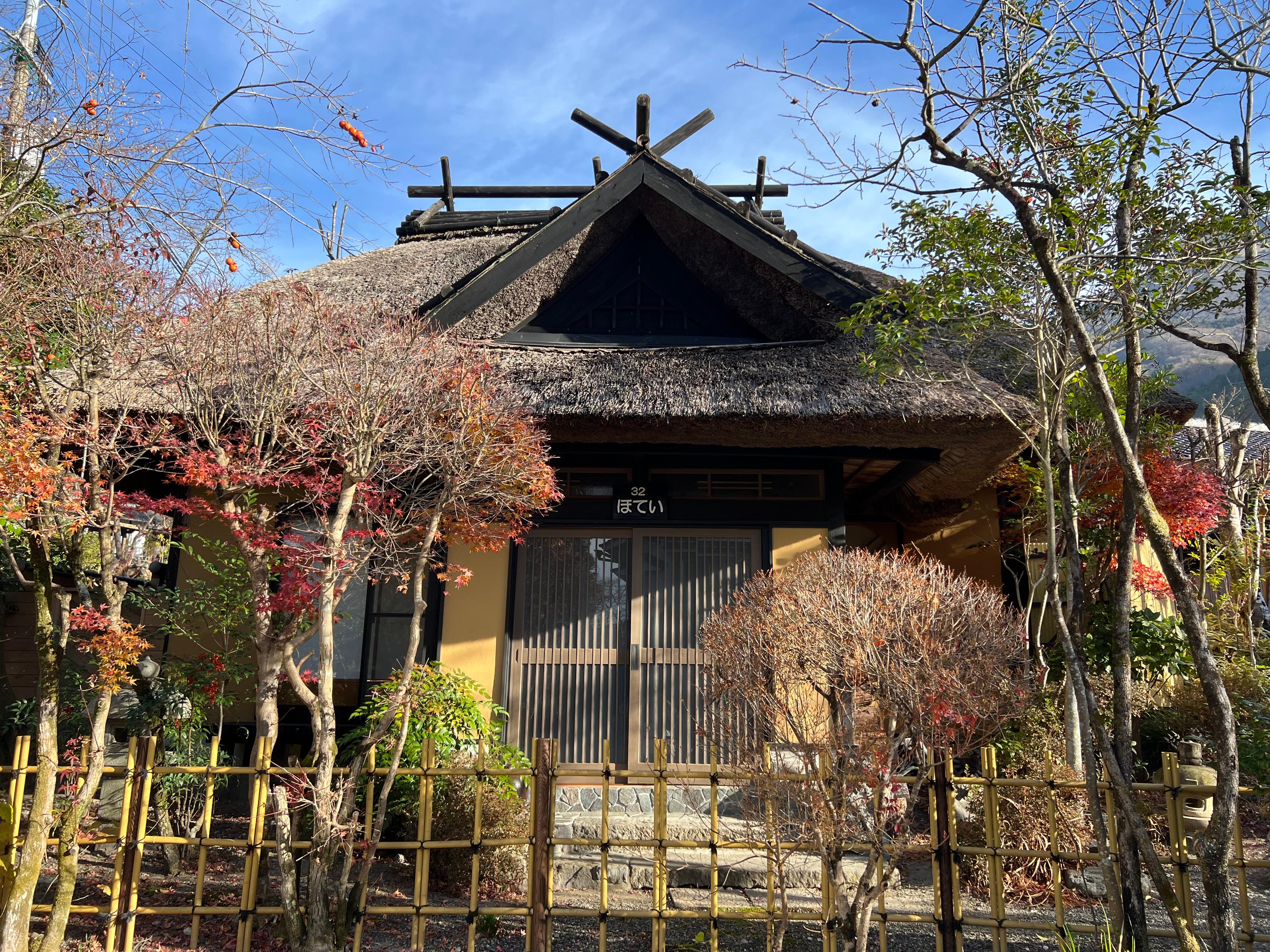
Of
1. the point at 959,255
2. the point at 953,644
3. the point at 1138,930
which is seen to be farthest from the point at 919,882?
the point at 959,255

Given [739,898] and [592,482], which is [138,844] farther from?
[592,482]

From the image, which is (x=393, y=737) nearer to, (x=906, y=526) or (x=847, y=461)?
(x=847, y=461)

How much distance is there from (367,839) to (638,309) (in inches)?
198

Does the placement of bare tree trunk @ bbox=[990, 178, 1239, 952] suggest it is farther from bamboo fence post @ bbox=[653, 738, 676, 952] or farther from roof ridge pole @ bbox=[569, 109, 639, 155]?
roof ridge pole @ bbox=[569, 109, 639, 155]

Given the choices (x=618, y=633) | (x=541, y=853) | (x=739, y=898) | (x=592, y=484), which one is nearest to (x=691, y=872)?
(x=739, y=898)

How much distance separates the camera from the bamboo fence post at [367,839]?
3.91 metres

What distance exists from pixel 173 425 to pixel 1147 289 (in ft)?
19.9

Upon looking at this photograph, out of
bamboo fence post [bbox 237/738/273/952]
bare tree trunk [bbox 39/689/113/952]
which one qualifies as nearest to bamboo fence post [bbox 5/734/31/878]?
bare tree trunk [bbox 39/689/113/952]

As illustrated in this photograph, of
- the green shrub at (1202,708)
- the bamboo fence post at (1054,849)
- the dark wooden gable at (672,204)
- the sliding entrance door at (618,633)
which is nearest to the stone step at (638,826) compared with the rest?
the sliding entrance door at (618,633)

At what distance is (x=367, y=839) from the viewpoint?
402 centimetres

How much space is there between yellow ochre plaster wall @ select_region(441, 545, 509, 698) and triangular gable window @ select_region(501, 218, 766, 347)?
1.98 metres

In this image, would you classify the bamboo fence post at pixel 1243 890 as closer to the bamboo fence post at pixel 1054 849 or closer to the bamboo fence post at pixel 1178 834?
the bamboo fence post at pixel 1178 834

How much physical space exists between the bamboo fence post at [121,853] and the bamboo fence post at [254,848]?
51cm

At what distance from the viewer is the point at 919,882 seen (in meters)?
5.15
